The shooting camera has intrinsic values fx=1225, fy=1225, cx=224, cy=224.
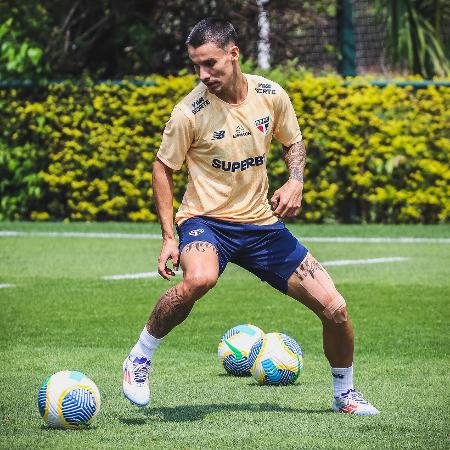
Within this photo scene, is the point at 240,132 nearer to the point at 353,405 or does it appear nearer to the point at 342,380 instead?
the point at 342,380

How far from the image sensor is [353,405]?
6613 millimetres

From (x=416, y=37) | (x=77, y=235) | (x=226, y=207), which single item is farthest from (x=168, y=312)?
(x=416, y=37)

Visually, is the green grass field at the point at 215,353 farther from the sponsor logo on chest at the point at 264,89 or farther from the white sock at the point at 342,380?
the sponsor logo on chest at the point at 264,89

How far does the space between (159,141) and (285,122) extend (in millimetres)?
12081

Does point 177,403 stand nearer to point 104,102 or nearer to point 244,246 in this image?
point 244,246

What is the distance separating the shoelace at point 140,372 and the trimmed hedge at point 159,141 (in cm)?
1165

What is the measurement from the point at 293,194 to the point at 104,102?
12947 mm

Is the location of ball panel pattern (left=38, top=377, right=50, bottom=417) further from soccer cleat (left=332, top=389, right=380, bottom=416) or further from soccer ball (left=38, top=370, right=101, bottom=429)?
soccer cleat (left=332, top=389, right=380, bottom=416)

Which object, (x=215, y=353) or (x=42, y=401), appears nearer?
(x=42, y=401)

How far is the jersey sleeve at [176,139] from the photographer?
652 cm

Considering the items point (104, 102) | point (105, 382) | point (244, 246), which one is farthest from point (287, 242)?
point (104, 102)

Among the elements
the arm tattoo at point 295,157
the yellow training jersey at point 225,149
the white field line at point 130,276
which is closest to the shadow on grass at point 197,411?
the yellow training jersey at point 225,149

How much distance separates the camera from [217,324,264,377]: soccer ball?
7777 millimetres

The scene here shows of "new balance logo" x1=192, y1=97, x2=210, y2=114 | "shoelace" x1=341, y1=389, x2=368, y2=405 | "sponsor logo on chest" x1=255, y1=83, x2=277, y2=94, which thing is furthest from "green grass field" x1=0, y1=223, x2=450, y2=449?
"sponsor logo on chest" x1=255, y1=83, x2=277, y2=94
